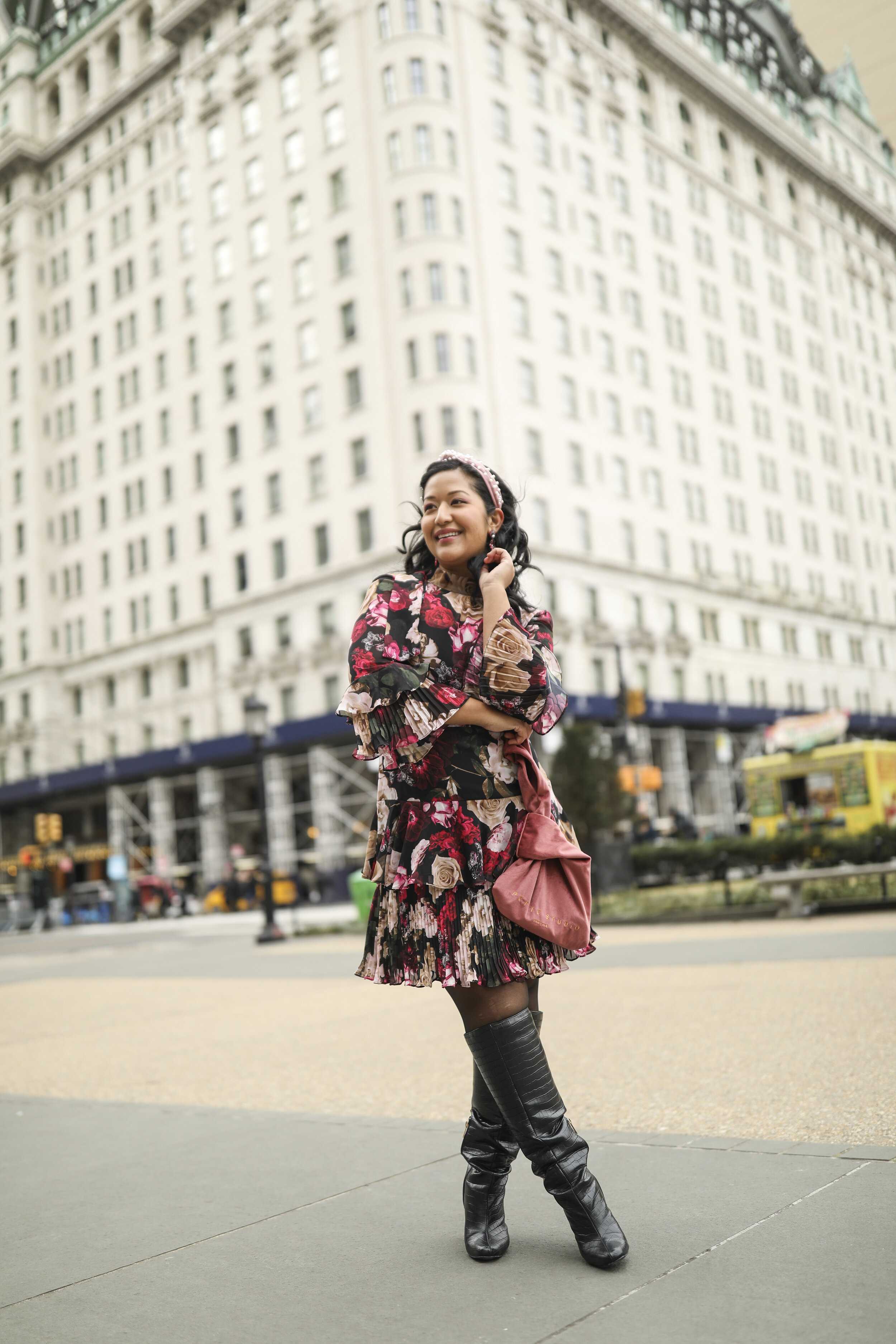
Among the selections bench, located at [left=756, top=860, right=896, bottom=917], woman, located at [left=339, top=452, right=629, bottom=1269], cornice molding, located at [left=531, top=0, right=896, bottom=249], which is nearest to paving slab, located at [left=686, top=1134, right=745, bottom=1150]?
woman, located at [left=339, top=452, right=629, bottom=1269]

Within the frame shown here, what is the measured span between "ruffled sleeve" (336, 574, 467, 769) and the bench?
1030cm

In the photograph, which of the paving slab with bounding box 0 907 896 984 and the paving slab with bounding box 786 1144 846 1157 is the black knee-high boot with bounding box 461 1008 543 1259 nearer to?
the paving slab with bounding box 786 1144 846 1157

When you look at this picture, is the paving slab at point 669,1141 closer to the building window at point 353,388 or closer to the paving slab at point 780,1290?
the paving slab at point 780,1290

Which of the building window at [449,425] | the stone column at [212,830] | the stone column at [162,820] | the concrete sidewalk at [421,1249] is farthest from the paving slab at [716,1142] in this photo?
the stone column at [162,820]

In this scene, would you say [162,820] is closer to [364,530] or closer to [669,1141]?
[364,530]

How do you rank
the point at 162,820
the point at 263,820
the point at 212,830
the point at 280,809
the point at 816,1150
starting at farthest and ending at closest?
the point at 162,820 < the point at 212,830 < the point at 280,809 < the point at 263,820 < the point at 816,1150

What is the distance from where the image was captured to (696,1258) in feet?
9.68

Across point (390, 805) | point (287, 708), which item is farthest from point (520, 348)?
point (390, 805)

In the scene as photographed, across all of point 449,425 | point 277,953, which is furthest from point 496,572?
point 449,425

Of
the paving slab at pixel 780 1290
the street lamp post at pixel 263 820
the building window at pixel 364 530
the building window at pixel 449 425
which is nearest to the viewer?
the paving slab at pixel 780 1290

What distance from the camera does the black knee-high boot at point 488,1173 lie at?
3143 millimetres

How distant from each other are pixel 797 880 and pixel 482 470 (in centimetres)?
1090

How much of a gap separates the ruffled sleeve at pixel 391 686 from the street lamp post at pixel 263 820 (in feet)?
54.4

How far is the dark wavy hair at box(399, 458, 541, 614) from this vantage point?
11.3 ft
